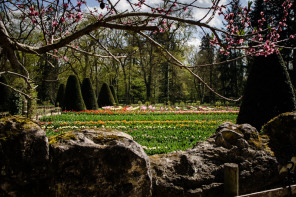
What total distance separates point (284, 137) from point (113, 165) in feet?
9.39

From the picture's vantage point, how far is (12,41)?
218 cm

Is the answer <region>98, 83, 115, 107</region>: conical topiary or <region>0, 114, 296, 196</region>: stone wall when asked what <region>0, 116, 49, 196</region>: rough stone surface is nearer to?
<region>0, 114, 296, 196</region>: stone wall

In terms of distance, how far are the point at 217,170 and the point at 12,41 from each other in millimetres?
3026

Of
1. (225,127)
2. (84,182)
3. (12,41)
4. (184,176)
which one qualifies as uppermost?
(12,41)

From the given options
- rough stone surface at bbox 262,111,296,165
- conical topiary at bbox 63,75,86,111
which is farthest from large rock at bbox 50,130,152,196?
conical topiary at bbox 63,75,86,111

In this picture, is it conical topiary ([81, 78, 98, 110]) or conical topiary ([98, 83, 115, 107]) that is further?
conical topiary ([98, 83, 115, 107])

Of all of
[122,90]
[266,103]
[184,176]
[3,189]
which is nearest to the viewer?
[3,189]

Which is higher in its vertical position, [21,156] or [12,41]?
[12,41]

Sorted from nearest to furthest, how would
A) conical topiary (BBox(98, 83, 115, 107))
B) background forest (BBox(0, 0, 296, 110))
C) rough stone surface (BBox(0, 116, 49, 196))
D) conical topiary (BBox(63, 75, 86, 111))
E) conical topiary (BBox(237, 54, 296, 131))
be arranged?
rough stone surface (BBox(0, 116, 49, 196)), conical topiary (BBox(237, 54, 296, 131)), conical topiary (BBox(63, 75, 86, 111)), conical topiary (BBox(98, 83, 115, 107)), background forest (BBox(0, 0, 296, 110))

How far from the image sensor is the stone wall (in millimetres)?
1701

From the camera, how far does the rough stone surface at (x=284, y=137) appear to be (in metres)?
2.99

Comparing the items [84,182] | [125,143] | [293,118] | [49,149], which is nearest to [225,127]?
[293,118]

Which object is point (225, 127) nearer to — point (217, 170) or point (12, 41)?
point (217, 170)

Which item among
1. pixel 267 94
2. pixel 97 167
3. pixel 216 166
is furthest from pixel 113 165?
pixel 267 94
